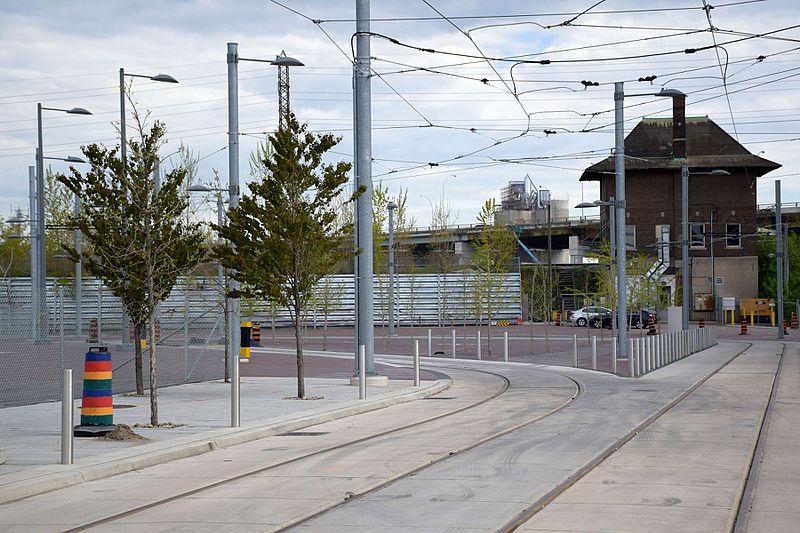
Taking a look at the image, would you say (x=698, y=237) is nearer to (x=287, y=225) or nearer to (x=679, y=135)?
(x=679, y=135)

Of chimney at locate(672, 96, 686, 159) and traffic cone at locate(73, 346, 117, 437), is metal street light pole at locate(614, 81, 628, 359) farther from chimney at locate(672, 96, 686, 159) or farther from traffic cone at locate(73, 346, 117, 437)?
chimney at locate(672, 96, 686, 159)

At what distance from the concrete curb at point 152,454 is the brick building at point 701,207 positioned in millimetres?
75009

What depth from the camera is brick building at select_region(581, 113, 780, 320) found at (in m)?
A: 91.9

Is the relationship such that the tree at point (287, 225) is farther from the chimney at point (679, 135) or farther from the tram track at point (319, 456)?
the chimney at point (679, 135)

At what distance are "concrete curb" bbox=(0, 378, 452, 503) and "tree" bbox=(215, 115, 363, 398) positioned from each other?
3.10 meters

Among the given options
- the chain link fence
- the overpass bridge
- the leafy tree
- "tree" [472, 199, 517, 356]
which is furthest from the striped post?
the leafy tree

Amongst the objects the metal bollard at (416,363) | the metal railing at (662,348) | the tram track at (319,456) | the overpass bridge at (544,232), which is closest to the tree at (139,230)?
the tram track at (319,456)

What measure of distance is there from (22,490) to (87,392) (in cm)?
496

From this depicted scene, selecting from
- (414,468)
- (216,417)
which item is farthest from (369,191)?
(414,468)

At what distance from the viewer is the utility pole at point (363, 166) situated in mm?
24906

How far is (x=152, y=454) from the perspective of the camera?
13.6 meters

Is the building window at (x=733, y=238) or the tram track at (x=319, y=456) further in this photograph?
the building window at (x=733, y=238)

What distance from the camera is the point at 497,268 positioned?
55.0 metres

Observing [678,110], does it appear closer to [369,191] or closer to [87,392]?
[369,191]
